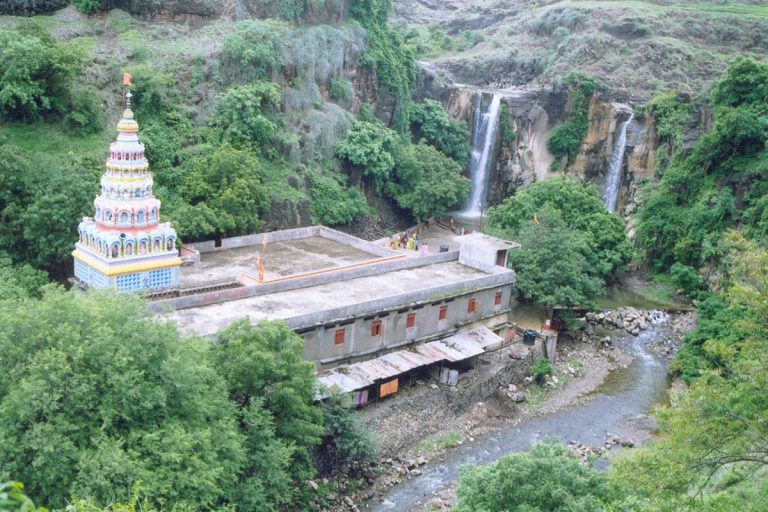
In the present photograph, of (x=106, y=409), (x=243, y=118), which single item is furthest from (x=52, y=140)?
(x=106, y=409)

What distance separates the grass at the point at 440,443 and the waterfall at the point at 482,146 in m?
34.4

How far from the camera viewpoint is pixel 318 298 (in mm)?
33438

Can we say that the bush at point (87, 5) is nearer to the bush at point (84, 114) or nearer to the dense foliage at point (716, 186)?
the bush at point (84, 114)

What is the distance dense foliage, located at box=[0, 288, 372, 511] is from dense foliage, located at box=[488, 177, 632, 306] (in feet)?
60.4

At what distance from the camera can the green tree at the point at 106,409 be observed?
722 inches

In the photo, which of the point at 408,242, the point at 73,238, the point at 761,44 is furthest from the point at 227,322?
the point at 761,44

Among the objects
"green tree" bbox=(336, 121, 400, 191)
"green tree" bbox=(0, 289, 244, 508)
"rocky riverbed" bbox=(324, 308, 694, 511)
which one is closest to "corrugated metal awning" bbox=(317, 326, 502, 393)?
"rocky riverbed" bbox=(324, 308, 694, 511)

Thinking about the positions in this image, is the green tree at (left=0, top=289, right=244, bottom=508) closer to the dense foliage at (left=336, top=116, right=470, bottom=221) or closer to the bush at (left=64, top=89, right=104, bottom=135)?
the bush at (left=64, top=89, right=104, bottom=135)

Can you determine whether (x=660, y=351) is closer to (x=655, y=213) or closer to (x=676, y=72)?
(x=655, y=213)

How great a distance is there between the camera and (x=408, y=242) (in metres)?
49.2

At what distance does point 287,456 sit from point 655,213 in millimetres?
35411

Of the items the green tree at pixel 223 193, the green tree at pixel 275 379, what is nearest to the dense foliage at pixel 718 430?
the green tree at pixel 275 379

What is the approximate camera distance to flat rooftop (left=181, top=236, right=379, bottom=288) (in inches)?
1458

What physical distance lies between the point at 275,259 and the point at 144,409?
68.0 feet
